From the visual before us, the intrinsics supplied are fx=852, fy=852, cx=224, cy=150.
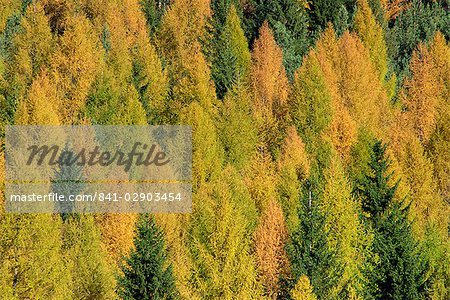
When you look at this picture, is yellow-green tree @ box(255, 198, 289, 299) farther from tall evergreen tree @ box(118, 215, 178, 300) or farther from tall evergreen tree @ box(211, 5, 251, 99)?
tall evergreen tree @ box(211, 5, 251, 99)

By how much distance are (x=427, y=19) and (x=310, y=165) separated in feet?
186

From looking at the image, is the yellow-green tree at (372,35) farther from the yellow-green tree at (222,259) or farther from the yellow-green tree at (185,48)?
the yellow-green tree at (222,259)

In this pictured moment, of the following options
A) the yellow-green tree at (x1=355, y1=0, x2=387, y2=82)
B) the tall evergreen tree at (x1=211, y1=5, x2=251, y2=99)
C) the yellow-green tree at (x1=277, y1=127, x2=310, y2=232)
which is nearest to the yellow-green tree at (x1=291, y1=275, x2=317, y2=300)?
the yellow-green tree at (x1=277, y1=127, x2=310, y2=232)

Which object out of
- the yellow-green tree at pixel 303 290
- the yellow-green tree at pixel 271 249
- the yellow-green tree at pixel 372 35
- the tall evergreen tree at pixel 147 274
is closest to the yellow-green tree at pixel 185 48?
the yellow-green tree at pixel 372 35

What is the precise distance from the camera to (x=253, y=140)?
68.6 metres

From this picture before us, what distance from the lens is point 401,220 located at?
1834 inches

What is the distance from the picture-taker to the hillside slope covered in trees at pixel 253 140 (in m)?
42.5

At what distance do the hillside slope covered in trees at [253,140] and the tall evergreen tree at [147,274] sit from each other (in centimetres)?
9

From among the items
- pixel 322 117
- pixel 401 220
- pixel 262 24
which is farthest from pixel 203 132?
pixel 262 24

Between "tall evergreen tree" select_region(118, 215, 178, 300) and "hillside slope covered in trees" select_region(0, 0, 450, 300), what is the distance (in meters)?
0.09

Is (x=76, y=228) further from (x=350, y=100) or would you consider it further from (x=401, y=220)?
(x=350, y=100)

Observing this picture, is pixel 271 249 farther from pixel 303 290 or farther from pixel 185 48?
pixel 185 48

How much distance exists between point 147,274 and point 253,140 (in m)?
30.3

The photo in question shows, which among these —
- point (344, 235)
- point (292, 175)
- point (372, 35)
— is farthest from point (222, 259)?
point (372, 35)
